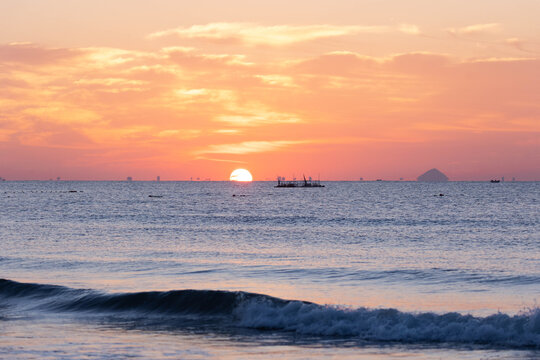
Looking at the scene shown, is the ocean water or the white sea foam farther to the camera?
the white sea foam

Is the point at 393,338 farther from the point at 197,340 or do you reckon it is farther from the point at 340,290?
the point at 340,290

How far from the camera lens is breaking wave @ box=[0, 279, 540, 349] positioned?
67.8 ft

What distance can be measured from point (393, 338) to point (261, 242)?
111ft

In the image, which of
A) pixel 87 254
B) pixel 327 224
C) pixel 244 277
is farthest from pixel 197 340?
pixel 327 224

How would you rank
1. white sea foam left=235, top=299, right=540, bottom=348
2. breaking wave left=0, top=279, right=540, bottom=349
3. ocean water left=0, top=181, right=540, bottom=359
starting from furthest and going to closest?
1. breaking wave left=0, top=279, right=540, bottom=349
2. white sea foam left=235, top=299, right=540, bottom=348
3. ocean water left=0, top=181, right=540, bottom=359

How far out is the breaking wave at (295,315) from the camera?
20672mm

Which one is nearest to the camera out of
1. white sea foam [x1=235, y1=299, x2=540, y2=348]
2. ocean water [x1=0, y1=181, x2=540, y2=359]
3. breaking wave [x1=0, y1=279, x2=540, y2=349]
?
ocean water [x1=0, y1=181, x2=540, y2=359]

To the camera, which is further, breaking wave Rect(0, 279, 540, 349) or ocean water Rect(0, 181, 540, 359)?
breaking wave Rect(0, 279, 540, 349)

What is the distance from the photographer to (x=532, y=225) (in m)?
75.8

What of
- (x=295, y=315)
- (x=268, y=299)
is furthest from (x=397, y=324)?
(x=268, y=299)

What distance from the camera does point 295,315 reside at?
23406mm

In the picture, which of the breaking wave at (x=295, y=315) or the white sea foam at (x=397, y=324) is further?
the breaking wave at (x=295, y=315)

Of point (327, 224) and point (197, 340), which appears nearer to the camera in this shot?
point (197, 340)

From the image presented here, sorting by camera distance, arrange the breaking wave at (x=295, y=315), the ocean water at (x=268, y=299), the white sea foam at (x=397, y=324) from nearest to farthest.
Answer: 1. the ocean water at (x=268, y=299)
2. the white sea foam at (x=397, y=324)
3. the breaking wave at (x=295, y=315)
